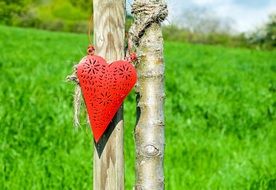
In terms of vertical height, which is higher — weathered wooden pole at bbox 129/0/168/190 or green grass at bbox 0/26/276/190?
green grass at bbox 0/26/276/190

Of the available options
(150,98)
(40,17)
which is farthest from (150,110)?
(40,17)

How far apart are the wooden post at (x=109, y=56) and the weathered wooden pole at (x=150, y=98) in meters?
0.09

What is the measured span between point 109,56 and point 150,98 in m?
0.27

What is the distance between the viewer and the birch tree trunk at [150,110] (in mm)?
3027

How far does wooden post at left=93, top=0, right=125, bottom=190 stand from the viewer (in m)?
3.08

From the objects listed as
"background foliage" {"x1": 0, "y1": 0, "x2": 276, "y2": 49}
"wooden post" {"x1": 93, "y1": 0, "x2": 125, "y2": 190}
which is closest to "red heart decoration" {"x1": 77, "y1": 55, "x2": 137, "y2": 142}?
"wooden post" {"x1": 93, "y1": 0, "x2": 125, "y2": 190}

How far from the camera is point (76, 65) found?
10.2ft

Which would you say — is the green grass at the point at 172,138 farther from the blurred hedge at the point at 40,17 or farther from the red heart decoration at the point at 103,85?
the blurred hedge at the point at 40,17

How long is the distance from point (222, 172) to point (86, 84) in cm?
343

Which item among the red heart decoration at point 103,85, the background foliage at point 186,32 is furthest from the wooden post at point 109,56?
the background foliage at point 186,32

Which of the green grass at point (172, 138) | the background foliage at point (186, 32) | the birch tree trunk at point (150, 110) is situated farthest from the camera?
the background foliage at point (186, 32)

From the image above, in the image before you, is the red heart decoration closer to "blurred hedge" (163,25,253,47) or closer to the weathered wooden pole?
the weathered wooden pole

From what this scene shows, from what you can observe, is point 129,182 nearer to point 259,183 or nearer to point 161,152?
point 259,183

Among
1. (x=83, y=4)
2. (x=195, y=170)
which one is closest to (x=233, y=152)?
(x=195, y=170)
